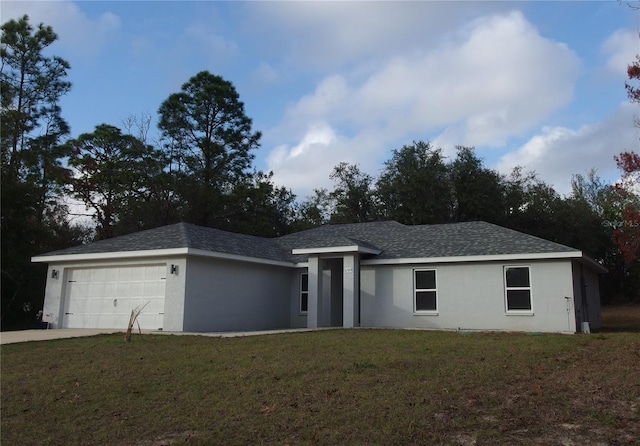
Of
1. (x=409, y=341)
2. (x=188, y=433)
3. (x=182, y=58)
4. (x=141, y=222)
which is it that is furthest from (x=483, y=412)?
(x=141, y=222)

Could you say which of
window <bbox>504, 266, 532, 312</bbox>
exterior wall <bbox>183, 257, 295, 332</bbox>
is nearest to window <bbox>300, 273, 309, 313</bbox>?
exterior wall <bbox>183, 257, 295, 332</bbox>

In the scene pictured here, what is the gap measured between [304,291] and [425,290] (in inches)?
202

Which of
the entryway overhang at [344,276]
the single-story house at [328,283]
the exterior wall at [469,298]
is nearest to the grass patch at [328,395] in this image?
the exterior wall at [469,298]

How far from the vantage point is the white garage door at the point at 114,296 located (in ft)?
55.5

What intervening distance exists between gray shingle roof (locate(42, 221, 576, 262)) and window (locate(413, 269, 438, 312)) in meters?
0.69

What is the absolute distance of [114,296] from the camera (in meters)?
17.6

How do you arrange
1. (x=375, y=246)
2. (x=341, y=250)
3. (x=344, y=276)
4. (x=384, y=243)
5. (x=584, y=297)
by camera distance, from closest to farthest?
(x=341, y=250), (x=344, y=276), (x=584, y=297), (x=375, y=246), (x=384, y=243)

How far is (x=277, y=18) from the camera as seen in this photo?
13.1m

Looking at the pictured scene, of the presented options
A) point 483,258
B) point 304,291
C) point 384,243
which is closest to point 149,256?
point 304,291

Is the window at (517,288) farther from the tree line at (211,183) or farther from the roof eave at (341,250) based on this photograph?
the tree line at (211,183)

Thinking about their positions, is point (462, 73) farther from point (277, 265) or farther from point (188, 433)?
point (188, 433)

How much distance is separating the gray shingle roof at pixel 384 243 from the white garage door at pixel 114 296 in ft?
2.78

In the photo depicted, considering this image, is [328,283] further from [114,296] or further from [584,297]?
[584,297]

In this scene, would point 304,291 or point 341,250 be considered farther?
A: point 304,291
